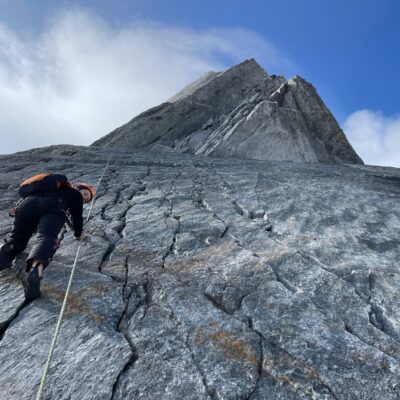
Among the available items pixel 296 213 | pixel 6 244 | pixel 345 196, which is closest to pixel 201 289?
pixel 6 244

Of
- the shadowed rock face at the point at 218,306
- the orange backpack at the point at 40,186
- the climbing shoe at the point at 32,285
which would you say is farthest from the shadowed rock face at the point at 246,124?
the climbing shoe at the point at 32,285

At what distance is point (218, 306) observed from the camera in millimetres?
5426

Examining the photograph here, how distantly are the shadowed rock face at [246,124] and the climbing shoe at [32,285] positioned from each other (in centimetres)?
1526

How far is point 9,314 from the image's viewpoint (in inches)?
202

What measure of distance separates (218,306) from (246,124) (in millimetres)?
16421

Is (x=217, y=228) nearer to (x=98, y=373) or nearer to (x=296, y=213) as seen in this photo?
(x=296, y=213)

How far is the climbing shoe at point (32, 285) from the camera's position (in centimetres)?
528

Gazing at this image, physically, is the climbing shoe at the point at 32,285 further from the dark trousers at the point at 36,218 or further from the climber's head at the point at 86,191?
the climber's head at the point at 86,191

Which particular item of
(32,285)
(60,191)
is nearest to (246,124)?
(60,191)

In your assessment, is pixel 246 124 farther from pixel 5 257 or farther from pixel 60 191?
pixel 5 257

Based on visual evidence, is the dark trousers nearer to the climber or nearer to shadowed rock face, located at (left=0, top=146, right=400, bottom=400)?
the climber

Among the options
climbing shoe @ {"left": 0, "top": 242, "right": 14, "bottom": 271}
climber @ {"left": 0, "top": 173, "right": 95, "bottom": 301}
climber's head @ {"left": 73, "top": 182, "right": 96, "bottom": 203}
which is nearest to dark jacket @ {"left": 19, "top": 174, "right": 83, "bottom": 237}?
climber @ {"left": 0, "top": 173, "right": 95, "bottom": 301}

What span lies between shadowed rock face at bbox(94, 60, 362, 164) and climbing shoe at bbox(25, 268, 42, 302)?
15.3 m

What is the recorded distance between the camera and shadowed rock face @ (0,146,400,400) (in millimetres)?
4133
